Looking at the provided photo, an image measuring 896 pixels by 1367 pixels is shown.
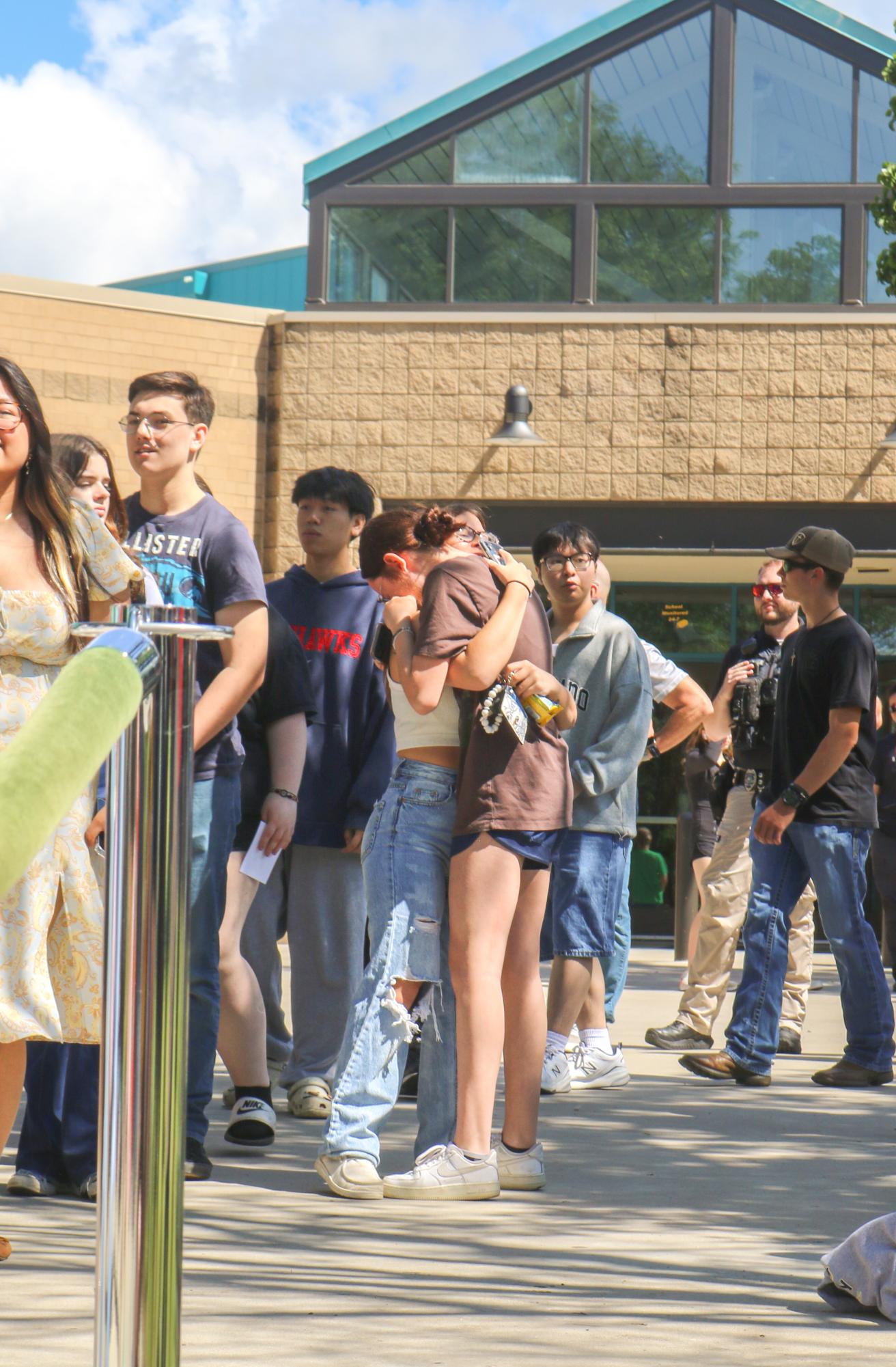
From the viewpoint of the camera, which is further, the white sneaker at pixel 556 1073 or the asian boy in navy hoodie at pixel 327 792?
the white sneaker at pixel 556 1073

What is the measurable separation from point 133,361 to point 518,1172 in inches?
471

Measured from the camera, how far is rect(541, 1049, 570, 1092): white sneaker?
6.61m

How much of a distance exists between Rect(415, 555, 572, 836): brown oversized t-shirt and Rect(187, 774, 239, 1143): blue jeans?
0.73m

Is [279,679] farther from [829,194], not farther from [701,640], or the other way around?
[829,194]

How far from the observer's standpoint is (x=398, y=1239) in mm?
4355

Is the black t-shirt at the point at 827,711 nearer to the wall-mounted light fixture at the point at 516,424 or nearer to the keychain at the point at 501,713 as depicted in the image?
the keychain at the point at 501,713

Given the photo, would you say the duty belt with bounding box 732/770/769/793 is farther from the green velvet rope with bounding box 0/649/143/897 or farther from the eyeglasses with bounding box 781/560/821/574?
the green velvet rope with bounding box 0/649/143/897

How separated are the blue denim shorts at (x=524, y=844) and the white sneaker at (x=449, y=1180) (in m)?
0.83

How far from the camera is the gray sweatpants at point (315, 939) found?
20.5 feet

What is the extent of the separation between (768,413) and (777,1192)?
11157 millimetres

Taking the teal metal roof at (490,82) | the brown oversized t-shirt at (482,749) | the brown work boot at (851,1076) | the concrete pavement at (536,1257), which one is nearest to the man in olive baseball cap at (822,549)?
the brown work boot at (851,1076)

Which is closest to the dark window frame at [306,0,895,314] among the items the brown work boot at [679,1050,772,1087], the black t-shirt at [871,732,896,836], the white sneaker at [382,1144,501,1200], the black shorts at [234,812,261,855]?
the black t-shirt at [871,732,896,836]

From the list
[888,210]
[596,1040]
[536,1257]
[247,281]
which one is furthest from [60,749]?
[247,281]

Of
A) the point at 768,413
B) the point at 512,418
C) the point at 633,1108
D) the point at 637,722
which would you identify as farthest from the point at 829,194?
the point at 633,1108
